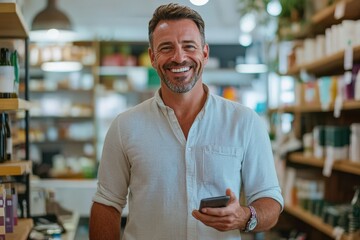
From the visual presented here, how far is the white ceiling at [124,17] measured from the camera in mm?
10117

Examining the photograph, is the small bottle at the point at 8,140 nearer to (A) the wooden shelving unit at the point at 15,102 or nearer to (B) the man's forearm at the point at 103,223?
(A) the wooden shelving unit at the point at 15,102

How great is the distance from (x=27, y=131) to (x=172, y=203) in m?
1.76

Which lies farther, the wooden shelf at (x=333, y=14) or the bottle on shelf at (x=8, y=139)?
the wooden shelf at (x=333, y=14)

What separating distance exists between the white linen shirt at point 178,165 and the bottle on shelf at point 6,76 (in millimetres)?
577

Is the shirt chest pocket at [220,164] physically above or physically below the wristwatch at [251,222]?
above

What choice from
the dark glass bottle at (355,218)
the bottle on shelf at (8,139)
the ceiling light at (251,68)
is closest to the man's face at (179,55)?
the bottle on shelf at (8,139)

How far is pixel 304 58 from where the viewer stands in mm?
5664

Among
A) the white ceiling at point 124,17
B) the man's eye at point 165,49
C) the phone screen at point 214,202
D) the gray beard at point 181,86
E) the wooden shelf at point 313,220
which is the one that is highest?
the white ceiling at point 124,17

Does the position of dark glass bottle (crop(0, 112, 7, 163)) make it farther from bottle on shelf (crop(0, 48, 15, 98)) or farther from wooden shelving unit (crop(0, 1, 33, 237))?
bottle on shelf (crop(0, 48, 15, 98))

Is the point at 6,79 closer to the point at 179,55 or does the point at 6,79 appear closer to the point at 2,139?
the point at 2,139

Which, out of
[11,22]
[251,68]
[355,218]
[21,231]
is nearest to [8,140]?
[21,231]

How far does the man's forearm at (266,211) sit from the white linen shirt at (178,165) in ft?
0.08

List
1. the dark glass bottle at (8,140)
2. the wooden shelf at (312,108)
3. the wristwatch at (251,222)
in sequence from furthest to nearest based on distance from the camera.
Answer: the wooden shelf at (312,108), the dark glass bottle at (8,140), the wristwatch at (251,222)

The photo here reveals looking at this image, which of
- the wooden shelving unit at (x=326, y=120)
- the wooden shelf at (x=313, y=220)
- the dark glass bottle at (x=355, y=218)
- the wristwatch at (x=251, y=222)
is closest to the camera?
the wristwatch at (x=251, y=222)
